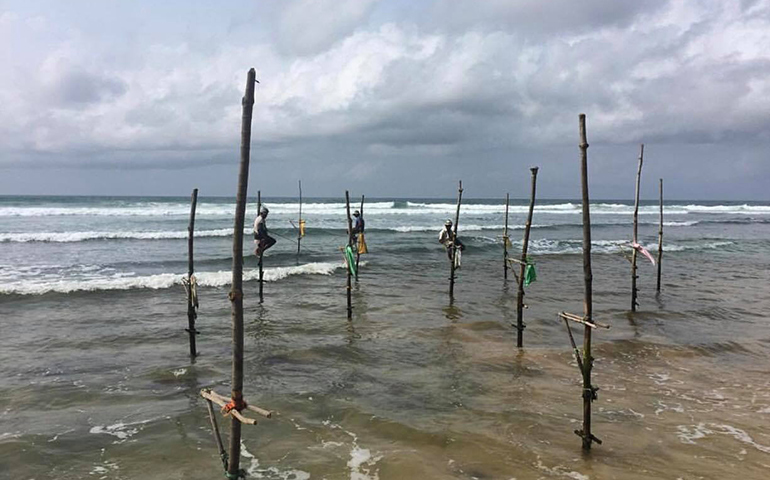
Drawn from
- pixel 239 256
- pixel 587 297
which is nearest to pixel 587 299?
pixel 587 297

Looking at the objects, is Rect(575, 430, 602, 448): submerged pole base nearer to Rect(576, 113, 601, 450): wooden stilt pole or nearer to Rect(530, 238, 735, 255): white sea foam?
Rect(576, 113, 601, 450): wooden stilt pole

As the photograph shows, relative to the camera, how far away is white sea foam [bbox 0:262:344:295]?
14.5 m

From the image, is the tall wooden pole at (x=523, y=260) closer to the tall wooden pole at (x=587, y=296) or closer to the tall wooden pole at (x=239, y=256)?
the tall wooden pole at (x=587, y=296)

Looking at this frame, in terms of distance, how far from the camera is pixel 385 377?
831 cm

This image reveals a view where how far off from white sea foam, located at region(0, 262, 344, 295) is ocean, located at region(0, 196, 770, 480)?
11 cm

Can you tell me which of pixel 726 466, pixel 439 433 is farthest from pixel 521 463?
pixel 726 466

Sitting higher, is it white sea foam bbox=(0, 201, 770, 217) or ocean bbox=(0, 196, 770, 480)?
white sea foam bbox=(0, 201, 770, 217)

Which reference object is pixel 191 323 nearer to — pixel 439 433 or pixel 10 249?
pixel 439 433

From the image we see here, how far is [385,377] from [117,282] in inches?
443

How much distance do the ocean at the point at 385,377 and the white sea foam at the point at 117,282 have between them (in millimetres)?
114

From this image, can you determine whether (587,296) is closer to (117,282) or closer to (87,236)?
(117,282)

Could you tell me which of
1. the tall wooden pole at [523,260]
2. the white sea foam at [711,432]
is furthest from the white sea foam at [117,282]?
the white sea foam at [711,432]

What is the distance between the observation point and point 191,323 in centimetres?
909

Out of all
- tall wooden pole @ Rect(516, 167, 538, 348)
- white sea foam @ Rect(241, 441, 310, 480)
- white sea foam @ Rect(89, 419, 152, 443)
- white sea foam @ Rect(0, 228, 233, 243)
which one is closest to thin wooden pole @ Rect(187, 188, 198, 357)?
white sea foam @ Rect(89, 419, 152, 443)
